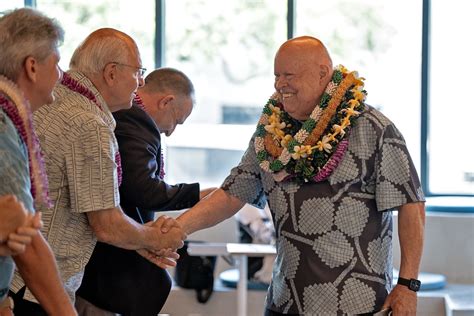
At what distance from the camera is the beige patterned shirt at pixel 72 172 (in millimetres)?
2707

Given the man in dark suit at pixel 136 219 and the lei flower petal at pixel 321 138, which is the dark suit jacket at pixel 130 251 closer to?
the man in dark suit at pixel 136 219

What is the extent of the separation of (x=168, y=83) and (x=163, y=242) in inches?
25.7

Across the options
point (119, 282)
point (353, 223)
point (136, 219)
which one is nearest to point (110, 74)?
point (136, 219)

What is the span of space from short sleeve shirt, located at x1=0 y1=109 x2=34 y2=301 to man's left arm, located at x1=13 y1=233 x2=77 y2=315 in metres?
0.06

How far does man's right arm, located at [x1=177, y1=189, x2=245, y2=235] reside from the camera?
3377mm

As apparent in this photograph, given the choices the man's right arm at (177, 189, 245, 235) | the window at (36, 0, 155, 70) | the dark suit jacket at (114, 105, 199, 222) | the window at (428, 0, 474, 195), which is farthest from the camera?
the window at (36, 0, 155, 70)

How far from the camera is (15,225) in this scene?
2100 millimetres

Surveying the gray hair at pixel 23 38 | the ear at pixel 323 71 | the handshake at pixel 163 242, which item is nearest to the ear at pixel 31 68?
the gray hair at pixel 23 38

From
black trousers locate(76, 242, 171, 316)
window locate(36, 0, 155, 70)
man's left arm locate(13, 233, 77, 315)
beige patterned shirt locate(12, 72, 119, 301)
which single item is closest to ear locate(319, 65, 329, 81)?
beige patterned shirt locate(12, 72, 119, 301)

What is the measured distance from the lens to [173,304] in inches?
238

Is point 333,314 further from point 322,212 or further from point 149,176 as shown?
point 149,176

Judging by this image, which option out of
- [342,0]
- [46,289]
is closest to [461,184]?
[342,0]

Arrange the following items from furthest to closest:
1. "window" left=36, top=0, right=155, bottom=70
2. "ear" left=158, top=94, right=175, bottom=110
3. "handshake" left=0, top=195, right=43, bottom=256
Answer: "window" left=36, top=0, right=155, bottom=70, "ear" left=158, top=94, right=175, bottom=110, "handshake" left=0, top=195, right=43, bottom=256

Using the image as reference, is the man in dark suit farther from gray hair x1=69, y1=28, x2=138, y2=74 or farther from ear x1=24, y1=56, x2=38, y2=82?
ear x1=24, y1=56, x2=38, y2=82
